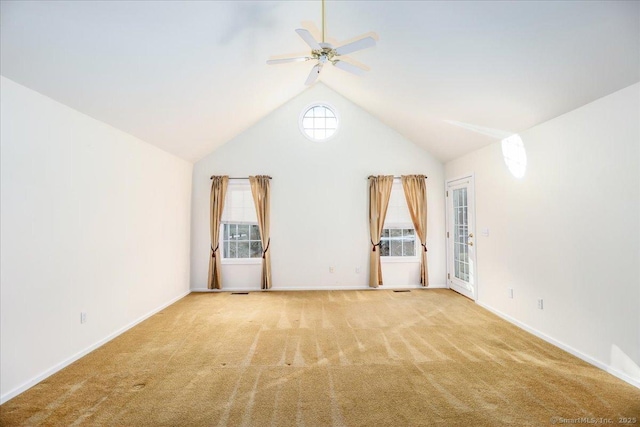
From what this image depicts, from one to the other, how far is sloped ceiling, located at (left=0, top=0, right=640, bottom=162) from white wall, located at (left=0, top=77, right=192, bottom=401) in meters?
0.30

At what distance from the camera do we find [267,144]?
6027mm

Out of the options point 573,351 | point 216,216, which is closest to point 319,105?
point 216,216

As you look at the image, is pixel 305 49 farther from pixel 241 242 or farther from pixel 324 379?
pixel 324 379

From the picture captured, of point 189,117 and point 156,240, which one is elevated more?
point 189,117

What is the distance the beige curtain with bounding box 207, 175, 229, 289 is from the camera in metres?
5.85

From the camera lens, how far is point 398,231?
617 centimetres

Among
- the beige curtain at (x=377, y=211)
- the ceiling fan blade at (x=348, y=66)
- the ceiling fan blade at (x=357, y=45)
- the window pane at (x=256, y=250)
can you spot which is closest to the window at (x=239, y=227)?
the window pane at (x=256, y=250)

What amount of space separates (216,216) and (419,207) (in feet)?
12.6

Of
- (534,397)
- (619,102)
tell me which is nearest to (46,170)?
(534,397)

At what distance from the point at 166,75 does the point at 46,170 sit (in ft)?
4.63

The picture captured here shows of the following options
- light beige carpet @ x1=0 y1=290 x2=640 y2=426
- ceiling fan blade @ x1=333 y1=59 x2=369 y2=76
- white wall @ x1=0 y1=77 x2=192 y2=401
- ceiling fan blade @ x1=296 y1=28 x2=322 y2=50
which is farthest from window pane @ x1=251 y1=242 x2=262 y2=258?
ceiling fan blade @ x1=296 y1=28 x2=322 y2=50

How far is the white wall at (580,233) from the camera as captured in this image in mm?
2566

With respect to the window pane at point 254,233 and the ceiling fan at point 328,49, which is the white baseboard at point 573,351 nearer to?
the ceiling fan at point 328,49

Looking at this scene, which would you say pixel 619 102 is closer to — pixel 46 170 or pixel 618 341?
pixel 618 341
